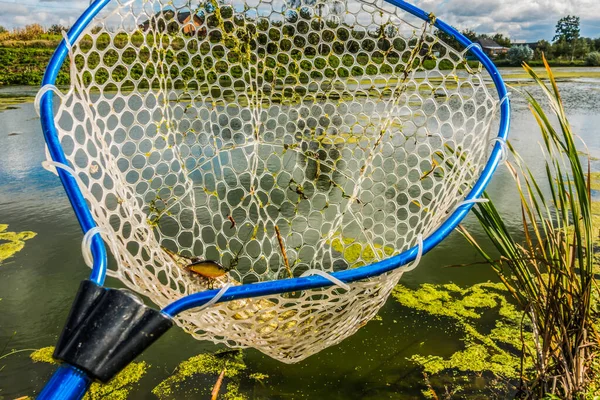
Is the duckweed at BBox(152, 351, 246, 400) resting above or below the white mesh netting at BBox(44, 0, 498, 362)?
below

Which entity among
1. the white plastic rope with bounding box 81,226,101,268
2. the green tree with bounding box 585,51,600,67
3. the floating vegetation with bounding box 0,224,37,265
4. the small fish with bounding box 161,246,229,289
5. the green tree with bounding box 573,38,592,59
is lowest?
the floating vegetation with bounding box 0,224,37,265

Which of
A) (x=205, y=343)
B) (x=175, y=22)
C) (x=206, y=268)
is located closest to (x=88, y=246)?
(x=206, y=268)

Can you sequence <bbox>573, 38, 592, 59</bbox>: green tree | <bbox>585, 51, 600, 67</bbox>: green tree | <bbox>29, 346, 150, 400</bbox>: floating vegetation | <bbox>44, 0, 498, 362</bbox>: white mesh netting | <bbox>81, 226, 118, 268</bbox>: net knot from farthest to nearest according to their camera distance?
<bbox>573, 38, 592, 59</bbox>: green tree < <bbox>585, 51, 600, 67</bbox>: green tree < <bbox>29, 346, 150, 400</bbox>: floating vegetation < <bbox>44, 0, 498, 362</bbox>: white mesh netting < <bbox>81, 226, 118, 268</bbox>: net knot

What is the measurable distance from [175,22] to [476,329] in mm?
1943

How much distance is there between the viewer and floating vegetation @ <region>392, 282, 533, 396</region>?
1.73 meters

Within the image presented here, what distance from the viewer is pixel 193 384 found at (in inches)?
66.5

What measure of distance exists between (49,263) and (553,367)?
2.44 metres

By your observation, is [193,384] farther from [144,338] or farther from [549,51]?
[549,51]

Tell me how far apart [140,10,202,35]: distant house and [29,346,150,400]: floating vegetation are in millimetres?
1353

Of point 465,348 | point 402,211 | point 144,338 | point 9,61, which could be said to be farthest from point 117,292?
point 9,61

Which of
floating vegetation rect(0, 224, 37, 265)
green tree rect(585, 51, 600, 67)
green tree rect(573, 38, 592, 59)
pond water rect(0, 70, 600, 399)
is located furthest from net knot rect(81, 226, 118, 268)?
green tree rect(573, 38, 592, 59)

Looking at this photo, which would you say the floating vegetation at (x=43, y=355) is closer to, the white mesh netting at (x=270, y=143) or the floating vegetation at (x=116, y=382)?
the floating vegetation at (x=116, y=382)

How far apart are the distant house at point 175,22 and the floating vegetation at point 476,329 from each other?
1.64 meters

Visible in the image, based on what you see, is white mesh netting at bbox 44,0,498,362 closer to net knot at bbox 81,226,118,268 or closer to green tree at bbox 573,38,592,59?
net knot at bbox 81,226,118,268
